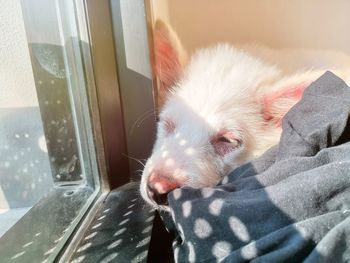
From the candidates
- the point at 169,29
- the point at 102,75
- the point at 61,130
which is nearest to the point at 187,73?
the point at 169,29

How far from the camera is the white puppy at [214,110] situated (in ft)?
2.67

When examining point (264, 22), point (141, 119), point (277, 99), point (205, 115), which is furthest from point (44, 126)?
point (264, 22)

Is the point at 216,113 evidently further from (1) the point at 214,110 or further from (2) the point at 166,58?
(2) the point at 166,58

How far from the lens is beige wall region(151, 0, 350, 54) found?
3.67 ft

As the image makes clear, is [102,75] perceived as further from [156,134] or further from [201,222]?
[201,222]

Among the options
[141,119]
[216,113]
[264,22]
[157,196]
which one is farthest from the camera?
[264,22]

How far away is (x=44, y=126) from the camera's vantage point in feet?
2.68

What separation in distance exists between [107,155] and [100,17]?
0.32 meters

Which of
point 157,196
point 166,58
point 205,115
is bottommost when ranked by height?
point 157,196

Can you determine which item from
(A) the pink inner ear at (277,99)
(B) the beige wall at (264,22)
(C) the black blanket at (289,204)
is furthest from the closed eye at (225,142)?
(B) the beige wall at (264,22)

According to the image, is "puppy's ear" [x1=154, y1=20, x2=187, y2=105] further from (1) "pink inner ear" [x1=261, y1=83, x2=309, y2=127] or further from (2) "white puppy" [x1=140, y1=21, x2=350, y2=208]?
(1) "pink inner ear" [x1=261, y1=83, x2=309, y2=127]

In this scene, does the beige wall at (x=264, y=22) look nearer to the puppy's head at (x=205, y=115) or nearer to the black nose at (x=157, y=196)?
the puppy's head at (x=205, y=115)

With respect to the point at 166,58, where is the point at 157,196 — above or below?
below

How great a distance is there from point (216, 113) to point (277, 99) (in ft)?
0.48
